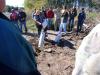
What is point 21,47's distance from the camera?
197 cm

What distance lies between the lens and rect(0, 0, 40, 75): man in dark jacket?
6.15 ft

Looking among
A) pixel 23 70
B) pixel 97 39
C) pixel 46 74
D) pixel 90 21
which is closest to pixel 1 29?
pixel 23 70

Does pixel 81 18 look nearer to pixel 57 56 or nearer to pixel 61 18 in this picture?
pixel 61 18

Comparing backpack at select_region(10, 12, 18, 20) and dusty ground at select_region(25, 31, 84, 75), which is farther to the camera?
backpack at select_region(10, 12, 18, 20)

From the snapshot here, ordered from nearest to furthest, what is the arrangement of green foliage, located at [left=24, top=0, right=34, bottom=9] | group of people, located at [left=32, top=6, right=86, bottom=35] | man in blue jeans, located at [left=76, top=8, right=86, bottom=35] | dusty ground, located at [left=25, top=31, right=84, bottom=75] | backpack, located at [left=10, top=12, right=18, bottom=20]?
dusty ground, located at [left=25, top=31, right=84, bottom=75] → group of people, located at [left=32, top=6, right=86, bottom=35] → backpack, located at [left=10, top=12, right=18, bottom=20] → man in blue jeans, located at [left=76, top=8, right=86, bottom=35] → green foliage, located at [left=24, top=0, right=34, bottom=9]

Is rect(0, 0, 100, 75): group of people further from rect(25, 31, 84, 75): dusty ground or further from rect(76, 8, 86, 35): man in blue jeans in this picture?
rect(76, 8, 86, 35): man in blue jeans

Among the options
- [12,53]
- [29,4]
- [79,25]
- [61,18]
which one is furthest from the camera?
[29,4]

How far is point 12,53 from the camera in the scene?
190cm

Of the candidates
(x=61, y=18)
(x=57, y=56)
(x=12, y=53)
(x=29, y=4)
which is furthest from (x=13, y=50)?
(x=29, y=4)

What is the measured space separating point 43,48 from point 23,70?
548 inches

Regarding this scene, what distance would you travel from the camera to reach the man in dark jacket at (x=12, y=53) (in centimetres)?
188

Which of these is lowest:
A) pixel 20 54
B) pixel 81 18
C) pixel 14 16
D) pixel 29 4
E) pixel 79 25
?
pixel 29 4

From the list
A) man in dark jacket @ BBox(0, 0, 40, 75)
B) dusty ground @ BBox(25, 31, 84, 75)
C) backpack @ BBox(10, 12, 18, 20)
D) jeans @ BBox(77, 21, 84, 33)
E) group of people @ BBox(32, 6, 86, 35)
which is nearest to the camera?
man in dark jacket @ BBox(0, 0, 40, 75)

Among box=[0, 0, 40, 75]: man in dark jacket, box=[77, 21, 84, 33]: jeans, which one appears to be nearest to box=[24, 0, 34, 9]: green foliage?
box=[77, 21, 84, 33]: jeans
